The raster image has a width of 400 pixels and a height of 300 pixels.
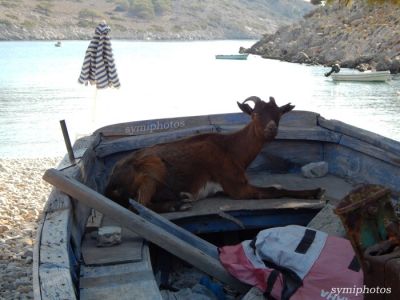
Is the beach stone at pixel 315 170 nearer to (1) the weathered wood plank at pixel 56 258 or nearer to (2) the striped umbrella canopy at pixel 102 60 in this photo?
(1) the weathered wood plank at pixel 56 258

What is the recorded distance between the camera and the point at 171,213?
6.04 m

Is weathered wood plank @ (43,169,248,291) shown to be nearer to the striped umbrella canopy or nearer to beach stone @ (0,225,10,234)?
beach stone @ (0,225,10,234)

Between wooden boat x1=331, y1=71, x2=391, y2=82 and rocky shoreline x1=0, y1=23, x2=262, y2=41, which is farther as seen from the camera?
rocky shoreline x1=0, y1=23, x2=262, y2=41

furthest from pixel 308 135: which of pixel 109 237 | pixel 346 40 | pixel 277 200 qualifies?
pixel 346 40

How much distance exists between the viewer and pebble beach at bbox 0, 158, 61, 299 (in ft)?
24.2

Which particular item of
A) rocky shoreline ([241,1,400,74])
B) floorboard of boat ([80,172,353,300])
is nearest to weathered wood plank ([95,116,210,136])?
floorboard of boat ([80,172,353,300])

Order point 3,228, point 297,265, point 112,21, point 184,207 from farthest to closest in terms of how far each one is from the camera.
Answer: point 112,21
point 3,228
point 184,207
point 297,265

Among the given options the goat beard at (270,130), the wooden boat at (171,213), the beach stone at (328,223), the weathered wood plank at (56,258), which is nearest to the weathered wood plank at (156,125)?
the wooden boat at (171,213)

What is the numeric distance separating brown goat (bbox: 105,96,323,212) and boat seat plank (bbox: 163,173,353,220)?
0.13 meters

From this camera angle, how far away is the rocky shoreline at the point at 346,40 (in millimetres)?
55719

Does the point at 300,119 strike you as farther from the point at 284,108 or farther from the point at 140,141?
the point at 140,141

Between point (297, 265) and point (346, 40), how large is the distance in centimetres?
6662

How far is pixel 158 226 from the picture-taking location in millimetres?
5031

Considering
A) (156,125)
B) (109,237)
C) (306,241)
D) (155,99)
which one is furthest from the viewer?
(155,99)
